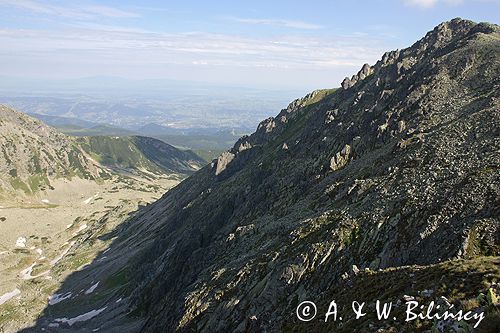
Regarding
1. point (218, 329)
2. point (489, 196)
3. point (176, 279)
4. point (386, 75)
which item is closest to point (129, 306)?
point (176, 279)

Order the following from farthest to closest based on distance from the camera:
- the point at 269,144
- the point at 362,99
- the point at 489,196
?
the point at 269,144
the point at 362,99
the point at 489,196

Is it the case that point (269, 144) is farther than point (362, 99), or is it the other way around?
point (269, 144)

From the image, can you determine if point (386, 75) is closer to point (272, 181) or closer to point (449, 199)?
point (272, 181)

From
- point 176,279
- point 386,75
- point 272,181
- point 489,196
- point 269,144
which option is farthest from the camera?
point 269,144

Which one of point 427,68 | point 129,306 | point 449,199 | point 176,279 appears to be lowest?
point 129,306

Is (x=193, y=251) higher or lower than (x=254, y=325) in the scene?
lower

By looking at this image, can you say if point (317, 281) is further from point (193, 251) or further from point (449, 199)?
point (193, 251)

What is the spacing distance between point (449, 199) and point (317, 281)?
1818 centimetres

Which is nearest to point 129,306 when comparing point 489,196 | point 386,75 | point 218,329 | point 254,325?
point 218,329

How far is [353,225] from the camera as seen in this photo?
5556cm

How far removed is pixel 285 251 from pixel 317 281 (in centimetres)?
1039

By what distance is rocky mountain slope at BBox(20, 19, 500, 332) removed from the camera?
39.0 meters

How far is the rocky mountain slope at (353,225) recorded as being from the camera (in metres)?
39.0

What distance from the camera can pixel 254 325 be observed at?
49.4 m
